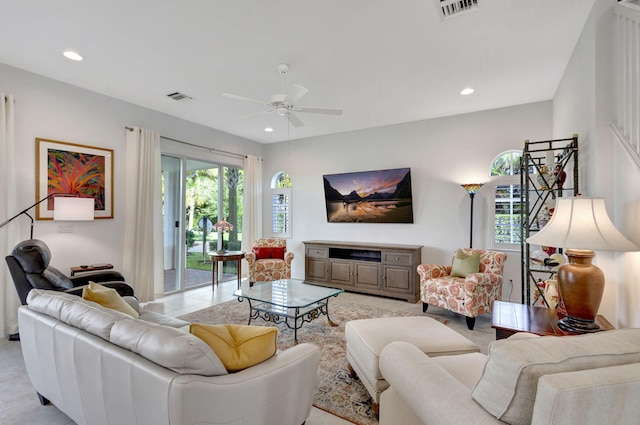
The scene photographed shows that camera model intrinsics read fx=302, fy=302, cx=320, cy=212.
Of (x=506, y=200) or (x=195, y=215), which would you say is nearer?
(x=506, y=200)

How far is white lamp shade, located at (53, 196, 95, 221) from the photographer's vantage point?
3.37m

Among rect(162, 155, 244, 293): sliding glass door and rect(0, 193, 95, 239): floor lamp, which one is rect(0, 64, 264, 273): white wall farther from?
rect(162, 155, 244, 293): sliding glass door

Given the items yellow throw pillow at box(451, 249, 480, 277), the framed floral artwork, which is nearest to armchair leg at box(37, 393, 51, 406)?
the framed floral artwork

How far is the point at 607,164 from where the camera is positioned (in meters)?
2.18

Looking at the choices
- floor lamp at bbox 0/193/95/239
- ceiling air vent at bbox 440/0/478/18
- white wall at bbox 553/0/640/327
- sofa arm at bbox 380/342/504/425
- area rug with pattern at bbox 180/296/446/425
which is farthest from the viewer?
floor lamp at bbox 0/193/95/239

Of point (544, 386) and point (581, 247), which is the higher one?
point (581, 247)

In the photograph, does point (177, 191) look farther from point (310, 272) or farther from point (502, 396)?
point (502, 396)

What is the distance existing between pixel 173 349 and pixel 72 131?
13.2 feet

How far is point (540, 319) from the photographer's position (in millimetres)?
2168

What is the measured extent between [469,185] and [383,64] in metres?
2.31

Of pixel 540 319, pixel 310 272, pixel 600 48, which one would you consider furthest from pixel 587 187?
pixel 310 272

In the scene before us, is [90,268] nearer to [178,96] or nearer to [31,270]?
[31,270]

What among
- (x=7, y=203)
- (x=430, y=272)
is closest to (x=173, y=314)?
Result: (x=7, y=203)

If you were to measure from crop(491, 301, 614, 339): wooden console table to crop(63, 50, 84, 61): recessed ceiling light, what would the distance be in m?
4.48
